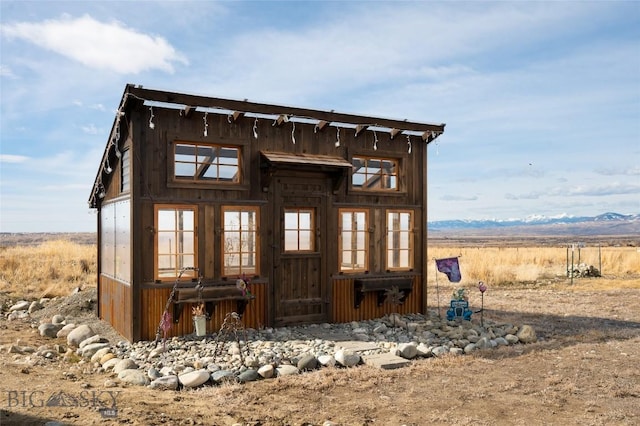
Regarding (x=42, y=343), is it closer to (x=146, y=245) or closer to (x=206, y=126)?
(x=146, y=245)

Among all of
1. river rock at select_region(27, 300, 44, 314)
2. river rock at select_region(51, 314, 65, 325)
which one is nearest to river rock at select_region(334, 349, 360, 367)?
river rock at select_region(51, 314, 65, 325)

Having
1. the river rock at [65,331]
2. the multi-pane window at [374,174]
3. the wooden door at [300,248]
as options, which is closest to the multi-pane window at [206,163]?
the wooden door at [300,248]

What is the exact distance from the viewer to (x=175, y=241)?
1032 cm

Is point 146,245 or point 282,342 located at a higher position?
point 146,245

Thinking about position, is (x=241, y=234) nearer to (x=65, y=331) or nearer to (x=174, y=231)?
(x=174, y=231)

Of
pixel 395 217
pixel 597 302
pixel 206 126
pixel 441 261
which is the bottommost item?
pixel 597 302

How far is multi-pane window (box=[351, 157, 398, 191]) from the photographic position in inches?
485

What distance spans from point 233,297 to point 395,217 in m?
4.19

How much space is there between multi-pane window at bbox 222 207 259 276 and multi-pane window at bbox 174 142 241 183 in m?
0.65

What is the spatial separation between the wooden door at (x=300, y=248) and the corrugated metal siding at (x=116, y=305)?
2.73 meters

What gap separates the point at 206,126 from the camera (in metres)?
10.6

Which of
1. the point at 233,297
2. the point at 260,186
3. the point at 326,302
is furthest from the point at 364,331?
the point at 260,186

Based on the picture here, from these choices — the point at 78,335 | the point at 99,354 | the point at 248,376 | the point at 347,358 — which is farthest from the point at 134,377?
the point at 78,335

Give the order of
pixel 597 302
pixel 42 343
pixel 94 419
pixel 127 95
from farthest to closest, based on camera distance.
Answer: pixel 597 302
pixel 42 343
pixel 127 95
pixel 94 419
